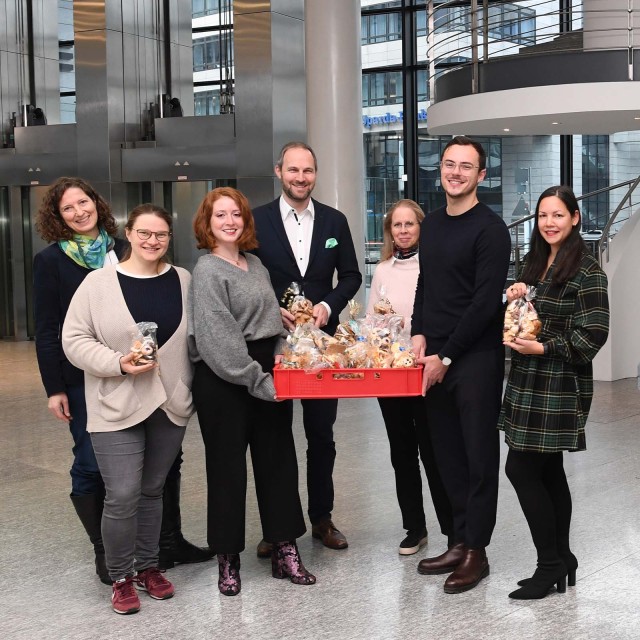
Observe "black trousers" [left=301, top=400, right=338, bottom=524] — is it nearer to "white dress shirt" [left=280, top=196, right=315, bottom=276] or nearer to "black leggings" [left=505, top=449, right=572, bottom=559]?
"white dress shirt" [left=280, top=196, right=315, bottom=276]

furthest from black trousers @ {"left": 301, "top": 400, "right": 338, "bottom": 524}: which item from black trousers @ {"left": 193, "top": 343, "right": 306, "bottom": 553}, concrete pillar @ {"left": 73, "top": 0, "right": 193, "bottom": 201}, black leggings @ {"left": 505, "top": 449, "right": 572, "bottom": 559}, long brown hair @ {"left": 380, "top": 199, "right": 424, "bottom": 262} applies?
concrete pillar @ {"left": 73, "top": 0, "right": 193, "bottom": 201}

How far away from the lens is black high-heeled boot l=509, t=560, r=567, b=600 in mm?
4254

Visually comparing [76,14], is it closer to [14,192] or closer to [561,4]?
[14,192]

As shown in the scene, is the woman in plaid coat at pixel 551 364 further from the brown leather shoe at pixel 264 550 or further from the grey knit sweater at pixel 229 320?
the brown leather shoe at pixel 264 550

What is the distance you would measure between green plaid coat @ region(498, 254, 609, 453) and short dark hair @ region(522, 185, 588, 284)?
1.4 inches

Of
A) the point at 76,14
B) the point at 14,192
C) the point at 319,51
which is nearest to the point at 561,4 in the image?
the point at 319,51

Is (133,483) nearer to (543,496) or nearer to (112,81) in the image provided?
(543,496)


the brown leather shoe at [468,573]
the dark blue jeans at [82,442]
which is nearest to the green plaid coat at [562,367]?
the brown leather shoe at [468,573]

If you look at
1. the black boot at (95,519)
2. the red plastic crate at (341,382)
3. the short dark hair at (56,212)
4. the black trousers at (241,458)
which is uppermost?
the short dark hair at (56,212)

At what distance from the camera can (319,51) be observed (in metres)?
12.1

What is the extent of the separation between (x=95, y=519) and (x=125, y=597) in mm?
536

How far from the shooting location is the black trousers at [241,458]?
430 centimetres

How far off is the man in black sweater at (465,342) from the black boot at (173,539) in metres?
1.23

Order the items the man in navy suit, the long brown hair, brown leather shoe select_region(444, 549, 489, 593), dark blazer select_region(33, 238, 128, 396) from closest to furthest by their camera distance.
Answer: brown leather shoe select_region(444, 549, 489, 593), dark blazer select_region(33, 238, 128, 396), the man in navy suit, the long brown hair
